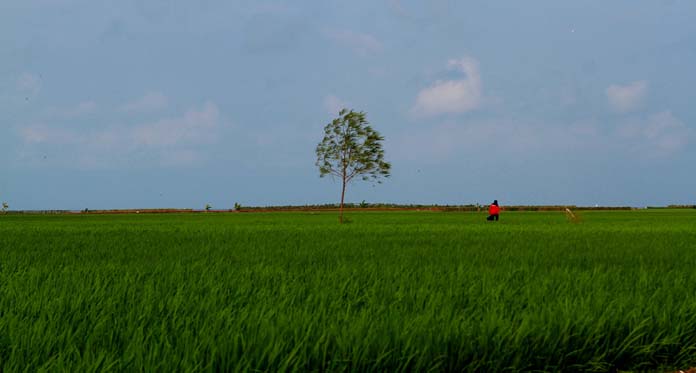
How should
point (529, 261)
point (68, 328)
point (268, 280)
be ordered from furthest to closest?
point (529, 261) → point (268, 280) → point (68, 328)

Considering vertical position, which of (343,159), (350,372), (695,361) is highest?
(343,159)

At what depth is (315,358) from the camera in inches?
133

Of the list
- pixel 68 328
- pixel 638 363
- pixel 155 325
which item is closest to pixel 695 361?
pixel 638 363

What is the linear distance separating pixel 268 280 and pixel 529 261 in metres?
5.68

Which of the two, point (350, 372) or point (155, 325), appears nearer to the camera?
point (350, 372)

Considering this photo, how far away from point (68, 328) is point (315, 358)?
2.13 m

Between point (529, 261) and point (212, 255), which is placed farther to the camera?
point (212, 255)

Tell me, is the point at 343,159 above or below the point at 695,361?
above

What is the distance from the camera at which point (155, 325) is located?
4242mm

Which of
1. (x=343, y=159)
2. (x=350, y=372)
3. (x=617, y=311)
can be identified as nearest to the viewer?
(x=350, y=372)

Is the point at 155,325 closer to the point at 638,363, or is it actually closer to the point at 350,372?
the point at 350,372

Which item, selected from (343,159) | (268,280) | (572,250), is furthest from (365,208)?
(268,280)

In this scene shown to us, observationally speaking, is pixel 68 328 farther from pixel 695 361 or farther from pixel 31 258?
pixel 31 258

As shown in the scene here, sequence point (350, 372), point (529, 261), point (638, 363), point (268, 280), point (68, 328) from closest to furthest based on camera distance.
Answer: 1. point (350, 372)
2. point (68, 328)
3. point (638, 363)
4. point (268, 280)
5. point (529, 261)
